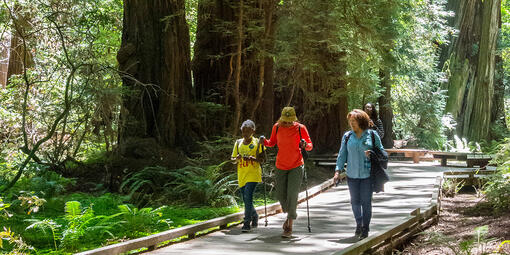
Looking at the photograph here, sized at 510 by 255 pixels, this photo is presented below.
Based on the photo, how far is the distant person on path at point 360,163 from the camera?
8614mm

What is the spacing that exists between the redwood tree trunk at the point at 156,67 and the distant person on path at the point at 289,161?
24.6 ft

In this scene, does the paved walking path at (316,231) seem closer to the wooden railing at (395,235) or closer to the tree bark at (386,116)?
the wooden railing at (395,235)

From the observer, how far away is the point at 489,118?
33469mm

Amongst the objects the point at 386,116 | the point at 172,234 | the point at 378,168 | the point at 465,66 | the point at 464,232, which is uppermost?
the point at 465,66

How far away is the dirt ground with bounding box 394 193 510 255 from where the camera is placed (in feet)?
23.9

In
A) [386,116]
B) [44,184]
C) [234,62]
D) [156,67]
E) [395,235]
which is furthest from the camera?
[386,116]

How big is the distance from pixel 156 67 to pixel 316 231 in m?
8.46

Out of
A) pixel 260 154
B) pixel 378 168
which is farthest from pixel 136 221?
pixel 378 168

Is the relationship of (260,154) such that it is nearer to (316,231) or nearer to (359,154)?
(316,231)

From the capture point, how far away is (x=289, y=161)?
30.6 ft

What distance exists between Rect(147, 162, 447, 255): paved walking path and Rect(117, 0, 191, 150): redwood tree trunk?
4.56 metres

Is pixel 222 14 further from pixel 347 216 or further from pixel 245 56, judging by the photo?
pixel 347 216

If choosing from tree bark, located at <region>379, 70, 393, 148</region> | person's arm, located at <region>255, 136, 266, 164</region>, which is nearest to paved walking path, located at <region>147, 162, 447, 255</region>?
person's arm, located at <region>255, 136, 266, 164</region>

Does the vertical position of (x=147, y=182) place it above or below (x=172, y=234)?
above
